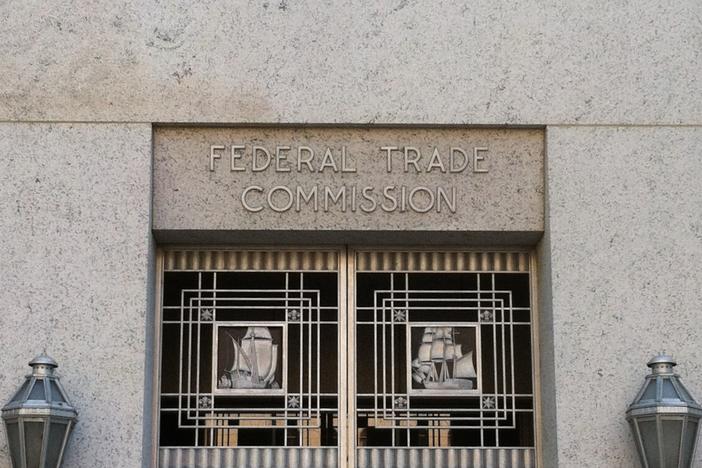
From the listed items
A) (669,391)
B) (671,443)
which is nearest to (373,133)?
(669,391)

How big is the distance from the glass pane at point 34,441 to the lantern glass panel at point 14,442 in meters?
0.06

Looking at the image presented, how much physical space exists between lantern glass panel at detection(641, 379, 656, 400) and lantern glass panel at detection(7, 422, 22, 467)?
13.5ft

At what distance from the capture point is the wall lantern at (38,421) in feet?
28.4

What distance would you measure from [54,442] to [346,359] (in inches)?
89.2

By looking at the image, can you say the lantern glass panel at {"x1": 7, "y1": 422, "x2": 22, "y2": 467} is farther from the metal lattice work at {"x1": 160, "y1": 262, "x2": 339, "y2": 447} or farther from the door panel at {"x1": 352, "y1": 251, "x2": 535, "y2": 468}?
the door panel at {"x1": 352, "y1": 251, "x2": 535, "y2": 468}

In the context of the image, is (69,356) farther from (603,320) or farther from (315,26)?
(603,320)

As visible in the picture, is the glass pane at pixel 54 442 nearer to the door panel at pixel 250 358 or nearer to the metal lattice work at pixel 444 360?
the door panel at pixel 250 358

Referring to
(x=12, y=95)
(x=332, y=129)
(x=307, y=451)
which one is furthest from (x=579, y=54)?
(x=12, y=95)

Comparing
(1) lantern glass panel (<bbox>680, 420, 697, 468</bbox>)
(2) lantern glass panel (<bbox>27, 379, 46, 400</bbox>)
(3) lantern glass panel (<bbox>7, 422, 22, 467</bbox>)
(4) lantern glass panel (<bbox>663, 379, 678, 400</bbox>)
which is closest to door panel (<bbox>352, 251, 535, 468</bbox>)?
(4) lantern glass panel (<bbox>663, 379, 678, 400</bbox>)

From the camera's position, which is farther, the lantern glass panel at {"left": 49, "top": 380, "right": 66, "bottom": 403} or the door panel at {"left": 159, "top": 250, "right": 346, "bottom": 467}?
the door panel at {"left": 159, "top": 250, "right": 346, "bottom": 467}

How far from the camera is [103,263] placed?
31.3 ft

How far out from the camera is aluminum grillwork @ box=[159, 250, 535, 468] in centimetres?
981

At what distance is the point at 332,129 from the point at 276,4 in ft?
3.33

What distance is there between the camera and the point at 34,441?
8695 millimetres
